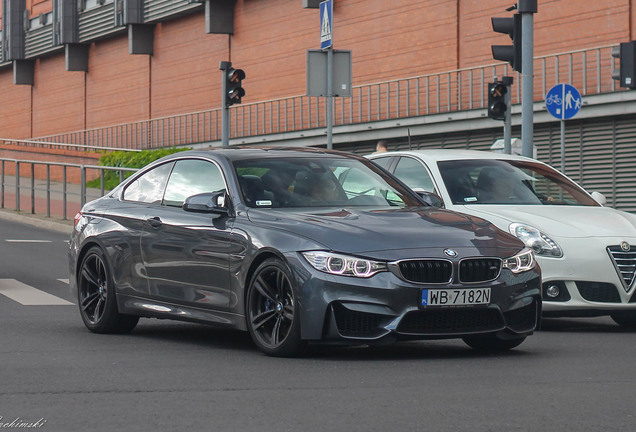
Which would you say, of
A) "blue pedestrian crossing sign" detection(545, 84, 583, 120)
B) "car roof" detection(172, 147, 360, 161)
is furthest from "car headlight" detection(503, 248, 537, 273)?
"blue pedestrian crossing sign" detection(545, 84, 583, 120)

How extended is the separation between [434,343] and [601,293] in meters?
1.74

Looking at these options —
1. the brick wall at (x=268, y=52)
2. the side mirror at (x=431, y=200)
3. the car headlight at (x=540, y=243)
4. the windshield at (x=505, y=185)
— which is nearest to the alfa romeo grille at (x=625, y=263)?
the car headlight at (x=540, y=243)

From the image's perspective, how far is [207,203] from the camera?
28.9ft

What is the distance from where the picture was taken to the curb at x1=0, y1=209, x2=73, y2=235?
81.9 ft

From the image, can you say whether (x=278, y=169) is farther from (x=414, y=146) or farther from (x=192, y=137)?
(x=192, y=137)

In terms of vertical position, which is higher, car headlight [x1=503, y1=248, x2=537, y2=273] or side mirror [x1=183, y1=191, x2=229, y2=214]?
side mirror [x1=183, y1=191, x2=229, y2=214]

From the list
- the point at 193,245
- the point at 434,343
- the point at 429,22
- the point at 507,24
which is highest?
the point at 429,22

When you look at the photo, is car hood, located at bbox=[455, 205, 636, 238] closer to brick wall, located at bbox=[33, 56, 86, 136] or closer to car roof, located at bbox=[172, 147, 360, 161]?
car roof, located at bbox=[172, 147, 360, 161]

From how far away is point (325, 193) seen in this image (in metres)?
9.04

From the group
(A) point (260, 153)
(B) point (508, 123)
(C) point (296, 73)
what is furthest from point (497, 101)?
(C) point (296, 73)

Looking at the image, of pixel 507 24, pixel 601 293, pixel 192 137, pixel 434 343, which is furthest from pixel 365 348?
pixel 192 137

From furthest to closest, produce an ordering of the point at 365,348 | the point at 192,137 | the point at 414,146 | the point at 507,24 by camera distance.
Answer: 1. the point at 192,137
2. the point at 414,146
3. the point at 507,24
4. the point at 365,348

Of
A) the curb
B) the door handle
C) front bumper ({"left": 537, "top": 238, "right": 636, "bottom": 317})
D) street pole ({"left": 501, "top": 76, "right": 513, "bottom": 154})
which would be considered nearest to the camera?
the door handle

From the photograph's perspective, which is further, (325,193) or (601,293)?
(601,293)
